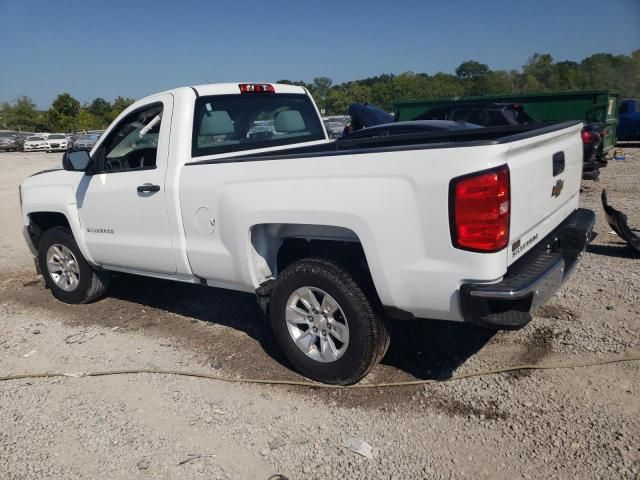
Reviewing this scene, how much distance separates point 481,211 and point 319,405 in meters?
1.60

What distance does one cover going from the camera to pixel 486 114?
11305mm

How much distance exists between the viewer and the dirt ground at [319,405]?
9.19 ft

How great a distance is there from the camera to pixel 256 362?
13.1 ft

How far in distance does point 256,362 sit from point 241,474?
1.26 m

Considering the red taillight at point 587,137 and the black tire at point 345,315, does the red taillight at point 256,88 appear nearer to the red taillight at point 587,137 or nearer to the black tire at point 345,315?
the black tire at point 345,315

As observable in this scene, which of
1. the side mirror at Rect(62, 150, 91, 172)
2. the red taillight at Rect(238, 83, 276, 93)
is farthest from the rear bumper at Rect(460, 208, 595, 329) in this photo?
the side mirror at Rect(62, 150, 91, 172)

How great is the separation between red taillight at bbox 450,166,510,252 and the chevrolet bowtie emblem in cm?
82

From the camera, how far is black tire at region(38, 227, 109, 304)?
207 inches

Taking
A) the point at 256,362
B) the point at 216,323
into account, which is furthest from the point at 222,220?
the point at 216,323

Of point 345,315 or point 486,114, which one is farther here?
point 486,114

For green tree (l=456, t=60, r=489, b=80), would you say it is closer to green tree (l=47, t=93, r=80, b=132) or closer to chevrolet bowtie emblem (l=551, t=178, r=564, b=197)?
green tree (l=47, t=93, r=80, b=132)

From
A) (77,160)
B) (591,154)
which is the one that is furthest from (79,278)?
(591,154)

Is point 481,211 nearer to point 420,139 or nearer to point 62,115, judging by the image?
point 420,139

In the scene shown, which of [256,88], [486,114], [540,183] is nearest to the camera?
[540,183]
